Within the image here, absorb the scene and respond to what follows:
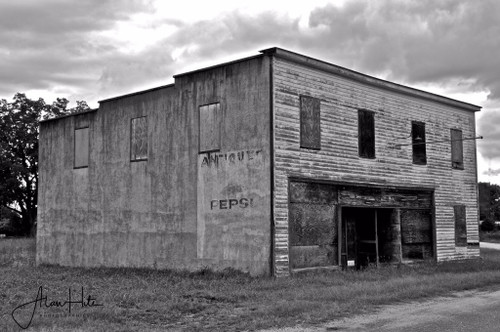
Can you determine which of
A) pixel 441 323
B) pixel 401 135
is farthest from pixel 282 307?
pixel 401 135

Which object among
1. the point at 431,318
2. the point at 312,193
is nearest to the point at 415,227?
the point at 312,193

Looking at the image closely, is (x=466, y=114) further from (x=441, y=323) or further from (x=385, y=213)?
(x=441, y=323)

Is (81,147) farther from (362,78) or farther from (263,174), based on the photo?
(362,78)

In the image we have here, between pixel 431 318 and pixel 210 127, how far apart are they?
12.0m

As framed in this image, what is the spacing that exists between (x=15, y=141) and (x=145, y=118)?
1687 inches

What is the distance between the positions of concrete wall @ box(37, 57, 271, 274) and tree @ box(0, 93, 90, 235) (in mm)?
34707

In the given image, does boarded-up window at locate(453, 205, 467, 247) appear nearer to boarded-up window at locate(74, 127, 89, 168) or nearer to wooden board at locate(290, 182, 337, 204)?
wooden board at locate(290, 182, 337, 204)

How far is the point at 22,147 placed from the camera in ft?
205

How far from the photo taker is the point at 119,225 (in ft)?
80.8

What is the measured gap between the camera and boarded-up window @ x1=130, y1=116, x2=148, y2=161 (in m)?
24.2
